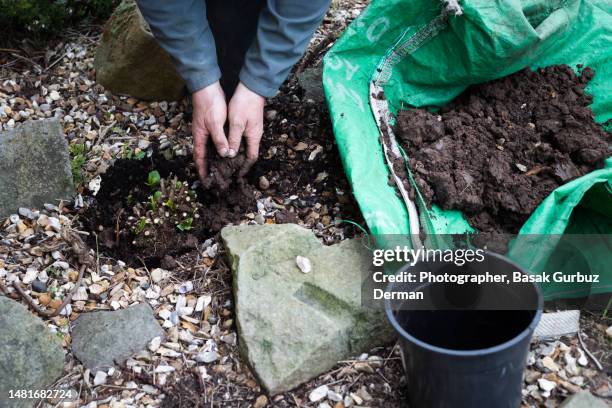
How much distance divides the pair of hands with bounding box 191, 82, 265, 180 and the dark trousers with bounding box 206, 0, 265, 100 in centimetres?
37

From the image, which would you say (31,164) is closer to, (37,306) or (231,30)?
(37,306)

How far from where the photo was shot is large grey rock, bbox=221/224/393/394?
1.95 m

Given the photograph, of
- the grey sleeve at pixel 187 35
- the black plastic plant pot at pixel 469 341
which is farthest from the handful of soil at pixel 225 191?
the black plastic plant pot at pixel 469 341

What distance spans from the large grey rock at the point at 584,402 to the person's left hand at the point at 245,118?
1.24 metres

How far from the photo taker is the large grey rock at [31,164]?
2.41 m

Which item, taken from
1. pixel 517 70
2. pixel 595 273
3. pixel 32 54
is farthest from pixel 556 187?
pixel 32 54

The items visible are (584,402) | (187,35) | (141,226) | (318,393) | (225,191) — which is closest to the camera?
(584,402)

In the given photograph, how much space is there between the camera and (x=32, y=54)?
3.17m

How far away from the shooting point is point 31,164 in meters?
2.42

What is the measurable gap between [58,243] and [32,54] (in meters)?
1.24

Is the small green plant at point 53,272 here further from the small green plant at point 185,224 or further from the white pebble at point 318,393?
the white pebble at point 318,393

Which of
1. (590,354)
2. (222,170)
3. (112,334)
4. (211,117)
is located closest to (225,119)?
(211,117)

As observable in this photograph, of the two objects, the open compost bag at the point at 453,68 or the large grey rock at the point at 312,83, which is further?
the large grey rock at the point at 312,83

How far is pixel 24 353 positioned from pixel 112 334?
26 centimetres
